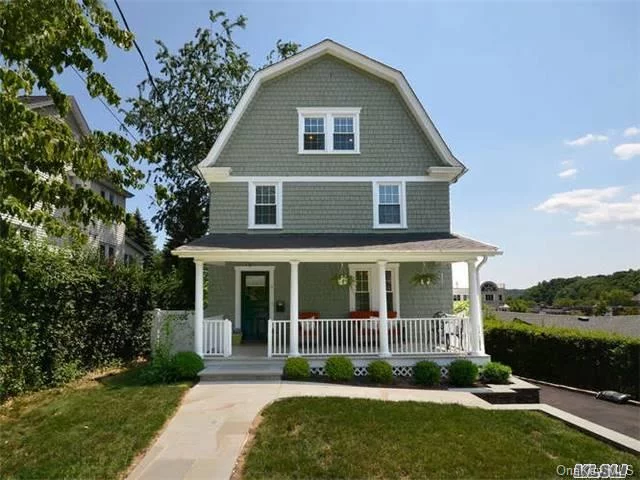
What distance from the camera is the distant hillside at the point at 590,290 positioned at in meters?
49.5

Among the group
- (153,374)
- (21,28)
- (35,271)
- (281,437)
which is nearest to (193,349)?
(153,374)

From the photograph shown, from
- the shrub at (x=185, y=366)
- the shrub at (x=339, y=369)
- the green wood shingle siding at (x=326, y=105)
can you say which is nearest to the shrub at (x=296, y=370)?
the shrub at (x=339, y=369)

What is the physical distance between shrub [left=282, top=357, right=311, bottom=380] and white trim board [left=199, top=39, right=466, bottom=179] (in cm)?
636

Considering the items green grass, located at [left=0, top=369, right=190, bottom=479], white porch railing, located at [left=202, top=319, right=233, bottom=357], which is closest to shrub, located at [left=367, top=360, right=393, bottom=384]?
white porch railing, located at [left=202, top=319, right=233, bottom=357]

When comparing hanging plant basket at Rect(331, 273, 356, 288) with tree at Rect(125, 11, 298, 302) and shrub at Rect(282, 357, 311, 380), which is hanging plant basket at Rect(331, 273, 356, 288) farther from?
tree at Rect(125, 11, 298, 302)

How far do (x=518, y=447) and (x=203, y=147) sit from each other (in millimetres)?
18415

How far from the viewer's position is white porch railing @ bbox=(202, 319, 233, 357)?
10.5m

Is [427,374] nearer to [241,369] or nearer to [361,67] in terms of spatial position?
[241,369]

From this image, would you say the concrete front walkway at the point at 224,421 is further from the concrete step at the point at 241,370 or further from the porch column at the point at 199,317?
the porch column at the point at 199,317

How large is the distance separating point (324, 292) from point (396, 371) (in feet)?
10.9

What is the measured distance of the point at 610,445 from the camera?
604cm

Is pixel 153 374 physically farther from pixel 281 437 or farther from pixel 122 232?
pixel 122 232

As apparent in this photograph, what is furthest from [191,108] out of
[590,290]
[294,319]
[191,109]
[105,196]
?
[590,290]

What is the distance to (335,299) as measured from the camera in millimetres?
12617
